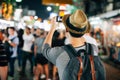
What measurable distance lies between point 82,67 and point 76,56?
139 millimetres

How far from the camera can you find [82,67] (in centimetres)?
321

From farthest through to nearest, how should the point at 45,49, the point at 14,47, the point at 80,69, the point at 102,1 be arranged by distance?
1. the point at 102,1
2. the point at 14,47
3. the point at 45,49
4. the point at 80,69

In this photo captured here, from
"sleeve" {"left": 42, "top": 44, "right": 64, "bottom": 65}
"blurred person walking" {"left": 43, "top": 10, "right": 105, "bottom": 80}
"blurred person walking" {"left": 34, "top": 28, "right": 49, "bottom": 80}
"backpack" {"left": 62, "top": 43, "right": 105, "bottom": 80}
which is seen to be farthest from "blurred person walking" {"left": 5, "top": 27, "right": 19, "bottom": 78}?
"backpack" {"left": 62, "top": 43, "right": 105, "bottom": 80}

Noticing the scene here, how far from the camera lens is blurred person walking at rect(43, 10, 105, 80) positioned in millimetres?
3211

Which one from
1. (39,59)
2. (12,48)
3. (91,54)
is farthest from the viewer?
(12,48)

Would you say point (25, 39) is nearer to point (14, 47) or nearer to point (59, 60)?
point (14, 47)

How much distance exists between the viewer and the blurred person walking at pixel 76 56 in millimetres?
3211

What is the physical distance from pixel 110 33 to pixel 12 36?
12106mm

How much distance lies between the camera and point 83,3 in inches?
1834

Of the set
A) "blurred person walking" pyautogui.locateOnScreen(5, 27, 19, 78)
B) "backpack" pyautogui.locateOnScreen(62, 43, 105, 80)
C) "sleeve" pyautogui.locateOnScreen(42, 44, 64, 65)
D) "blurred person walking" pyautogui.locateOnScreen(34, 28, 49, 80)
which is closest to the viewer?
"backpack" pyautogui.locateOnScreen(62, 43, 105, 80)

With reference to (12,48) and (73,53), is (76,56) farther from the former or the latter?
(12,48)

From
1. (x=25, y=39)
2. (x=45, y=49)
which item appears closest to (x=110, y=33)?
(x=25, y=39)

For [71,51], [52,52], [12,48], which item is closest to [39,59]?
[12,48]

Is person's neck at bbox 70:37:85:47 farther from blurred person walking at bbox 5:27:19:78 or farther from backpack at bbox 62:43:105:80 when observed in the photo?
blurred person walking at bbox 5:27:19:78
